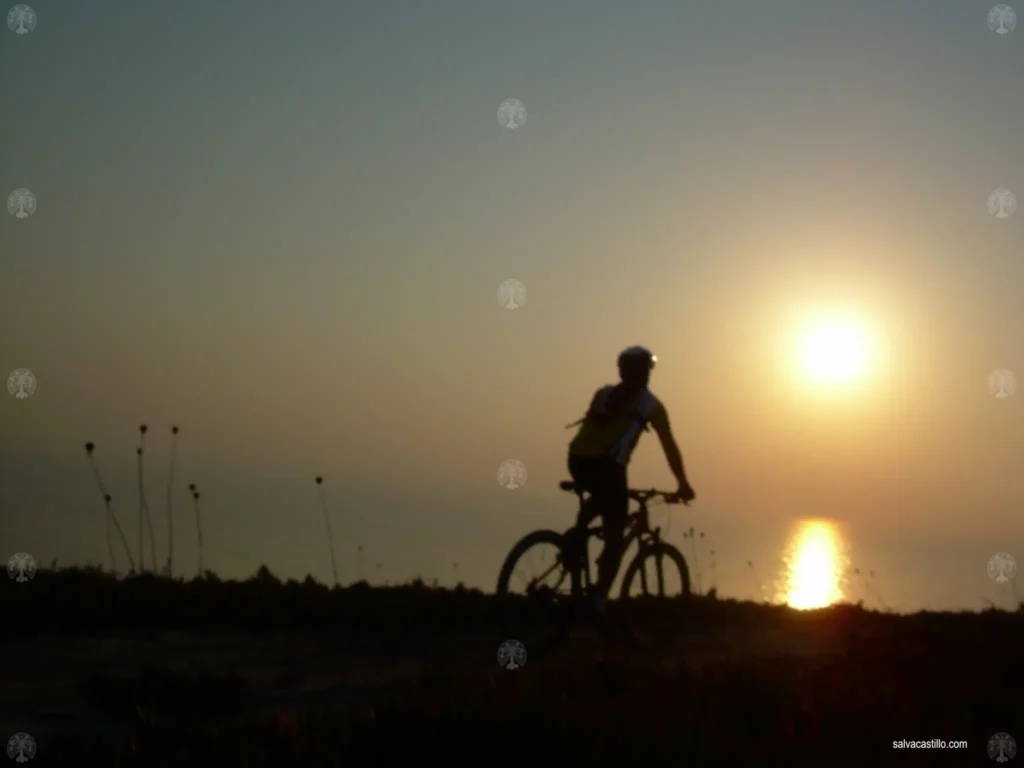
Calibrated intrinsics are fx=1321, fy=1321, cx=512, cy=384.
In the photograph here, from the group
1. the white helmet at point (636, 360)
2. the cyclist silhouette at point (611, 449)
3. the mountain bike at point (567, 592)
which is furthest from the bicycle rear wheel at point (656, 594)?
the white helmet at point (636, 360)

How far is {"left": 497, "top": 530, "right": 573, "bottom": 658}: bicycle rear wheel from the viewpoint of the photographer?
11.2 meters

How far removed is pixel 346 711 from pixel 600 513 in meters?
3.66

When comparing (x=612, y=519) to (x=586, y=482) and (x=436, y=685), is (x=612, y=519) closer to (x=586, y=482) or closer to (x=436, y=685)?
(x=586, y=482)

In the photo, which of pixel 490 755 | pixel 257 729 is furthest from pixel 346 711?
pixel 490 755

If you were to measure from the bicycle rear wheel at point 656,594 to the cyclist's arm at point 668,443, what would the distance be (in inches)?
36.1

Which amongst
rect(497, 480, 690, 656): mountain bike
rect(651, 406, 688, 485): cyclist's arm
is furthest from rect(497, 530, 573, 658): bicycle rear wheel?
rect(651, 406, 688, 485): cyclist's arm

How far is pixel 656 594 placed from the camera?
12664 millimetres

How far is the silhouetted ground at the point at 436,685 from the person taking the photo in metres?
7.71

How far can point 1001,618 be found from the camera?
1558cm

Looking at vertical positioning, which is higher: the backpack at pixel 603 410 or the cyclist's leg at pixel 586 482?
the backpack at pixel 603 410

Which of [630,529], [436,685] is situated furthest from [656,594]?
[436,685]

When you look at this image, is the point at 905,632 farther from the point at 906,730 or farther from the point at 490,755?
the point at 490,755

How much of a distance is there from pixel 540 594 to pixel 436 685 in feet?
7.41

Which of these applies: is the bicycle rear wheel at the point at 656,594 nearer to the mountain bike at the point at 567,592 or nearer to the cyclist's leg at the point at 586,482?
the mountain bike at the point at 567,592
